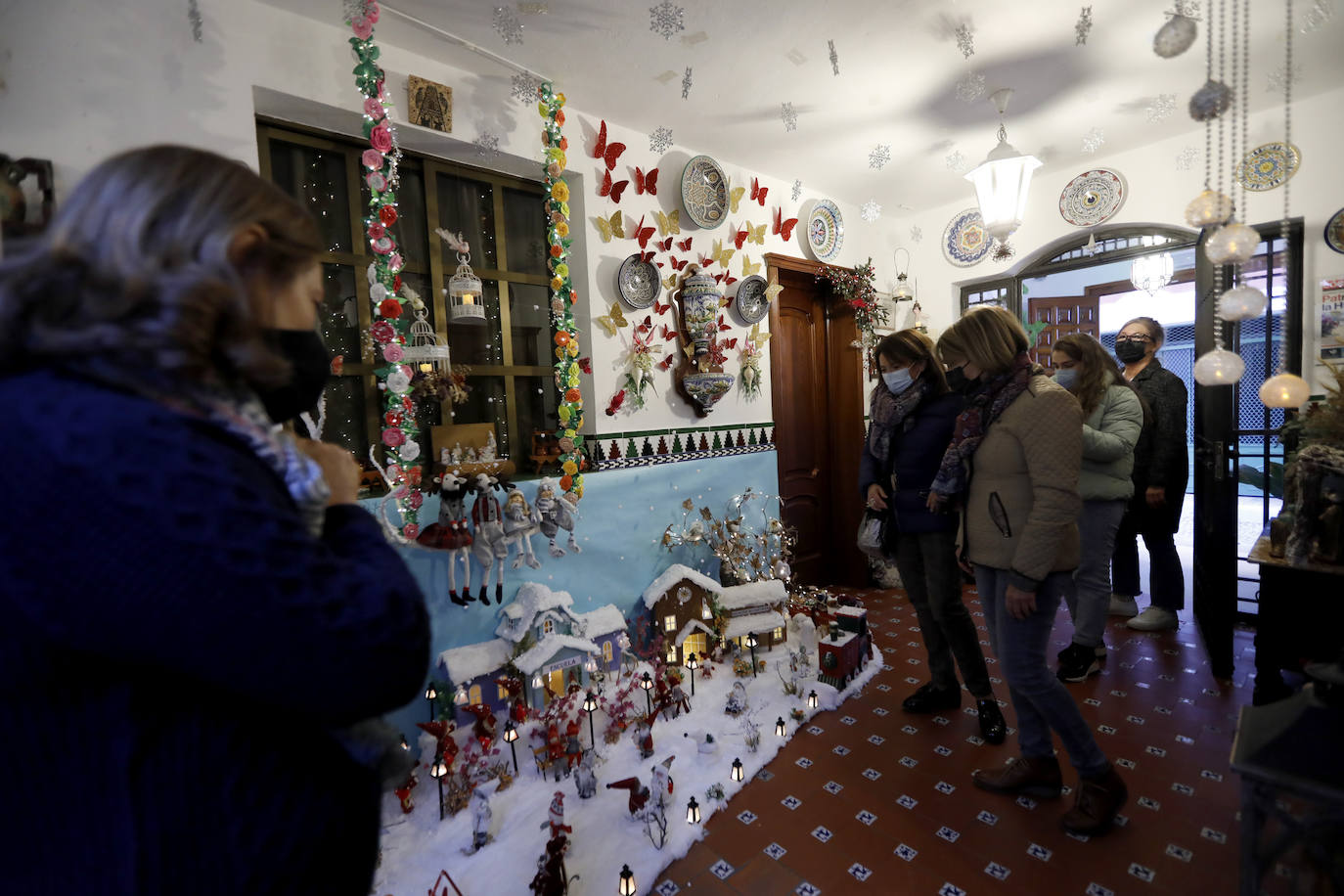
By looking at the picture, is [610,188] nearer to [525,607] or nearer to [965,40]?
[965,40]

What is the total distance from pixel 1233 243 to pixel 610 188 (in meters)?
2.27

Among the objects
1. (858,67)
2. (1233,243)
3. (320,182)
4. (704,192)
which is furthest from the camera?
(704,192)

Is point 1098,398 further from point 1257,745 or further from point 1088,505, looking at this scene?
point 1257,745

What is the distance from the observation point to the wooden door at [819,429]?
4.05 meters

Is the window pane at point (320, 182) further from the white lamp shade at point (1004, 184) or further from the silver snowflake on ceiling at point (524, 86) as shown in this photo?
the white lamp shade at point (1004, 184)

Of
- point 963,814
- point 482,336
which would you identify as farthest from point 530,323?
point 963,814

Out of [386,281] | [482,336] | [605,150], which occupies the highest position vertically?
[605,150]

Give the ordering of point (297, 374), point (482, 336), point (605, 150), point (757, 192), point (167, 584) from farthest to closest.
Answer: point (757, 192) < point (605, 150) < point (482, 336) < point (297, 374) < point (167, 584)

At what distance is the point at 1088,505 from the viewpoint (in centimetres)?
262

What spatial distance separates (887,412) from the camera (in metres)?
2.37

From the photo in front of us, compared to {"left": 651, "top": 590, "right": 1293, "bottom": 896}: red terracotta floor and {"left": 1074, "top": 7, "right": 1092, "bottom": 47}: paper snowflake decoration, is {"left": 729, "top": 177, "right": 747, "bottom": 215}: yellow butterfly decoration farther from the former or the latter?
{"left": 651, "top": 590, "right": 1293, "bottom": 896}: red terracotta floor

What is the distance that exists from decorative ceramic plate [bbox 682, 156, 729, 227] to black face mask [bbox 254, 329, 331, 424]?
2742mm

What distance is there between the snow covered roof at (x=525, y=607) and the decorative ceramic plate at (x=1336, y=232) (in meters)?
4.00

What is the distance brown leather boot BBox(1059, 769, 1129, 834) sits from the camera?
1703mm
